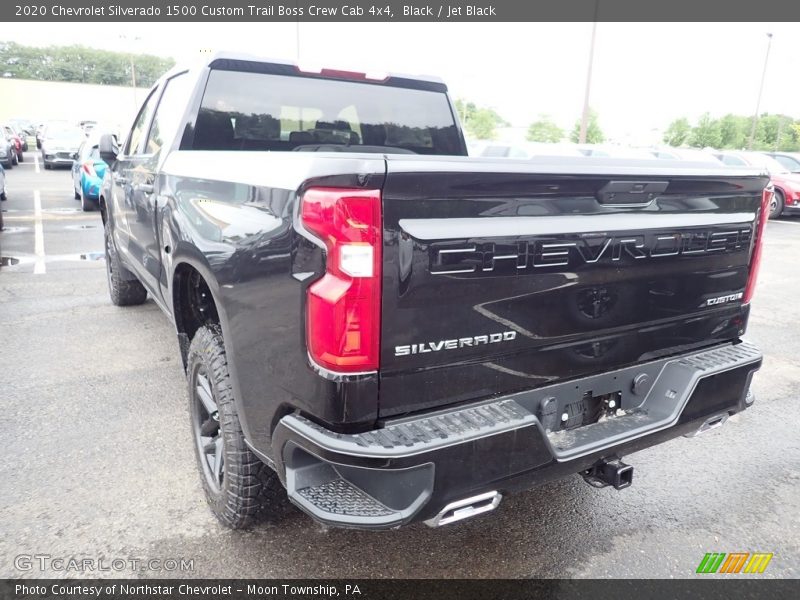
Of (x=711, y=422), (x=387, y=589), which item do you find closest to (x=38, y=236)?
(x=387, y=589)

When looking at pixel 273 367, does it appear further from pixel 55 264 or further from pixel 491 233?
pixel 55 264

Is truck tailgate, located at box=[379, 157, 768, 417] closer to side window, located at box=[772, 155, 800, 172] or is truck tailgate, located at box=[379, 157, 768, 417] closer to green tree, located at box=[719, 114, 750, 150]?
side window, located at box=[772, 155, 800, 172]

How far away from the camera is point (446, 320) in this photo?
1906 millimetres

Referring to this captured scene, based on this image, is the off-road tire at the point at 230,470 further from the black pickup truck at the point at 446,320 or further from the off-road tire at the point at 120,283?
the off-road tire at the point at 120,283

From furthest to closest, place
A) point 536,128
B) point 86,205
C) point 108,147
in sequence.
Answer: point 536,128, point 86,205, point 108,147

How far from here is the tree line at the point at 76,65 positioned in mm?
79812

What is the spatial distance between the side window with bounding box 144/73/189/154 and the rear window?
192mm

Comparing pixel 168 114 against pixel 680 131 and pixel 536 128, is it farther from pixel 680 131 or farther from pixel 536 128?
pixel 536 128

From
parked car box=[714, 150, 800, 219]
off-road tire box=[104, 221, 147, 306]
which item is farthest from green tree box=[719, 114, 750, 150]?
off-road tire box=[104, 221, 147, 306]

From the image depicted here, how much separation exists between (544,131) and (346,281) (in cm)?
6443

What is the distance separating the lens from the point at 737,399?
265cm

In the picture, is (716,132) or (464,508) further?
(716,132)

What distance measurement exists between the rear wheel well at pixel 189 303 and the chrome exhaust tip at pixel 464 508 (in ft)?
4.94

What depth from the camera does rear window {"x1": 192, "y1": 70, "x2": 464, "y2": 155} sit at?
355 cm
